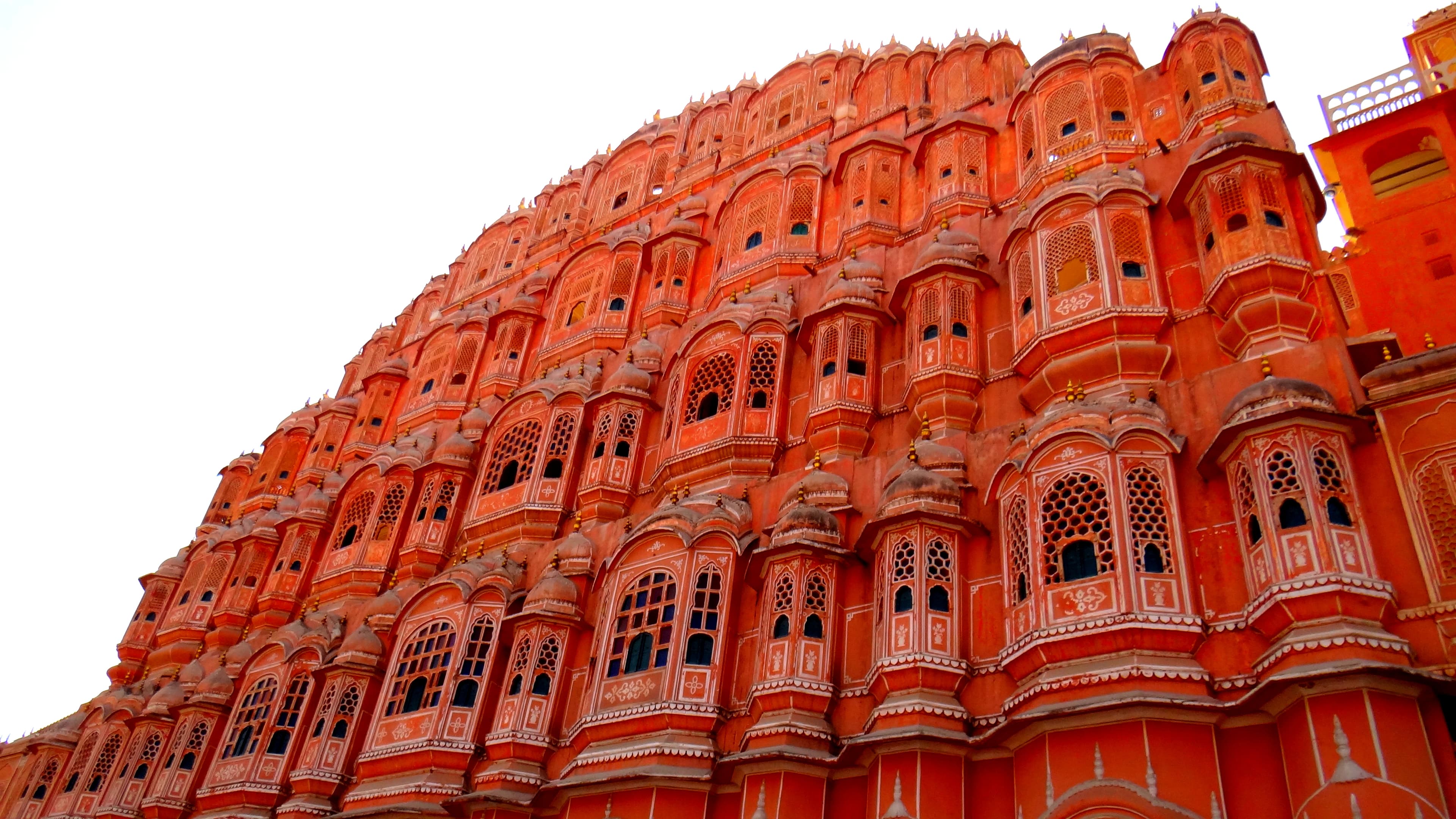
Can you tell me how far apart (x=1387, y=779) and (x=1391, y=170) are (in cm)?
1537

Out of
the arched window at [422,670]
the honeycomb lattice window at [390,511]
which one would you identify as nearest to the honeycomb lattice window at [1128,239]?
the arched window at [422,670]

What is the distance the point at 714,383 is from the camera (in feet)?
63.1

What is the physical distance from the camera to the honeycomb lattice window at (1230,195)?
1479cm

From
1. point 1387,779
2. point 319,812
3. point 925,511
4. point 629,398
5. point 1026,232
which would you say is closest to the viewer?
point 1387,779

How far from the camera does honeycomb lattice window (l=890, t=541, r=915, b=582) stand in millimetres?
13461

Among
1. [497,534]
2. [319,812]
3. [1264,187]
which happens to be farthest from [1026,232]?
[319,812]

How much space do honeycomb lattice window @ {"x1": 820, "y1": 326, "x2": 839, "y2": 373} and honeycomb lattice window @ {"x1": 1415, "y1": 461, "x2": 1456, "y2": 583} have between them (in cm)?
880

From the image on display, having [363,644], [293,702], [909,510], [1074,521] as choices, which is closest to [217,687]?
[293,702]

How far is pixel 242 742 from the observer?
2069 centimetres

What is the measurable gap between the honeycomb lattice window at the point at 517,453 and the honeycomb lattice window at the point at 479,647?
3.74 meters

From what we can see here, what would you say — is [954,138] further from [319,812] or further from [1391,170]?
[319,812]

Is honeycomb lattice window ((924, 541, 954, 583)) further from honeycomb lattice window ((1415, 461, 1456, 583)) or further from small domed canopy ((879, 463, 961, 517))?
honeycomb lattice window ((1415, 461, 1456, 583))

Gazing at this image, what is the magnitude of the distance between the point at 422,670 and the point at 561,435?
17.3ft

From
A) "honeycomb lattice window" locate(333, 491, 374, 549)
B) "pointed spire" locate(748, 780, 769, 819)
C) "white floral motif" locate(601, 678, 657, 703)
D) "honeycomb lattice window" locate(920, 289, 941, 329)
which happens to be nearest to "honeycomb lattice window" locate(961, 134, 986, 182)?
"honeycomb lattice window" locate(920, 289, 941, 329)
